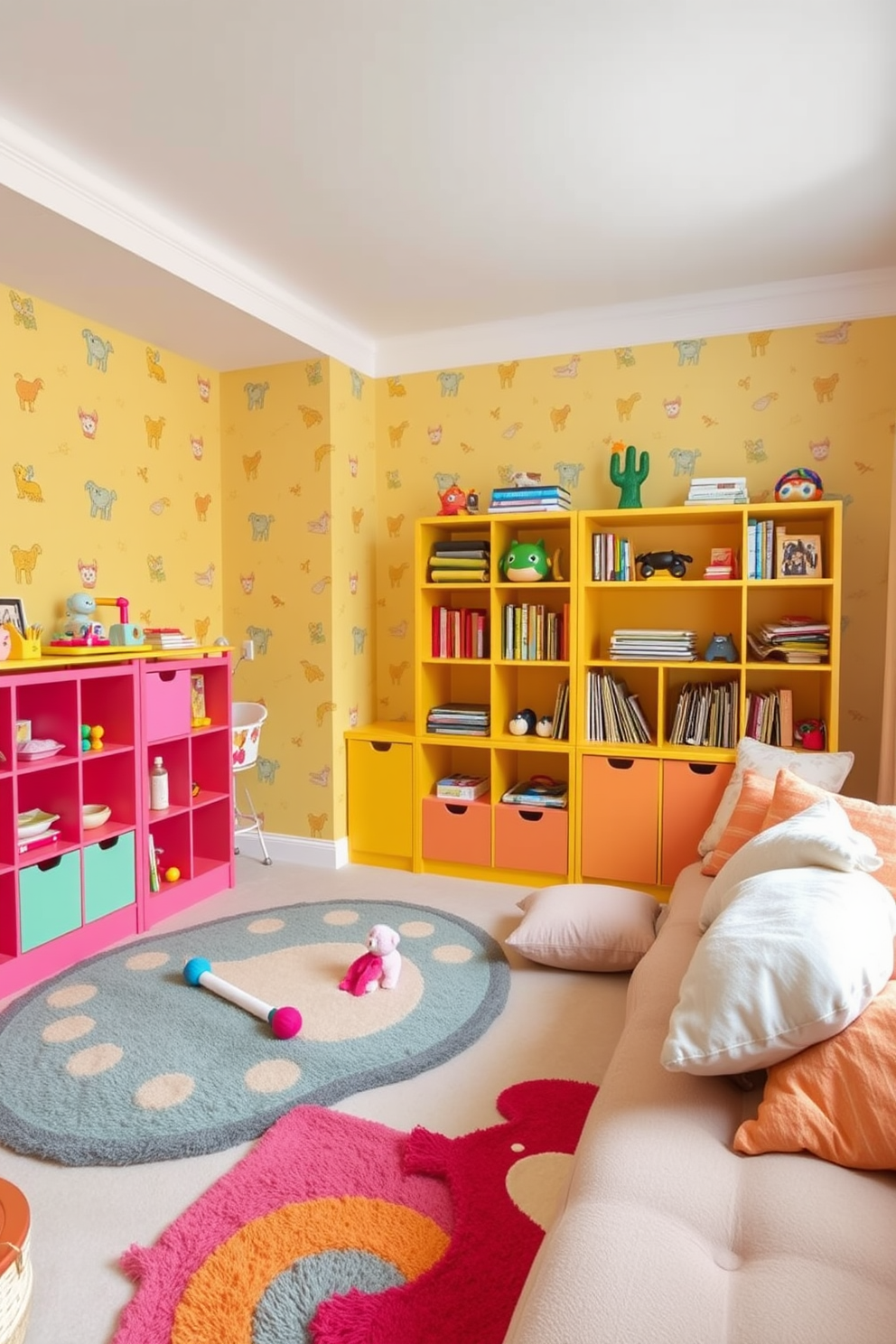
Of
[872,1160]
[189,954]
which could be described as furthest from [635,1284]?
[189,954]

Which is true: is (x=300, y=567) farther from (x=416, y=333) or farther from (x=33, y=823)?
(x=33, y=823)

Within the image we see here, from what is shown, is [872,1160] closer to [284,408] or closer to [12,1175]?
[12,1175]

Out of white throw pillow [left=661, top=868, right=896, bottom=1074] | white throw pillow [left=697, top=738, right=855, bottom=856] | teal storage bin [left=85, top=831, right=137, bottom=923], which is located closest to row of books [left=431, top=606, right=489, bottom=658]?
white throw pillow [left=697, top=738, right=855, bottom=856]

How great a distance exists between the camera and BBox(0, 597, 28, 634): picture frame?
3049mm

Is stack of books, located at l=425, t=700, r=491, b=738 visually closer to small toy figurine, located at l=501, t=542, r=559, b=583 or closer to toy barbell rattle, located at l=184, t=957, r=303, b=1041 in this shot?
small toy figurine, located at l=501, t=542, r=559, b=583

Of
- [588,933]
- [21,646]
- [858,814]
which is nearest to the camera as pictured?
[858,814]

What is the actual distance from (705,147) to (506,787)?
101 inches

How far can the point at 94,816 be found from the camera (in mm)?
3055

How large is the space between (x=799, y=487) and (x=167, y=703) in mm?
2645

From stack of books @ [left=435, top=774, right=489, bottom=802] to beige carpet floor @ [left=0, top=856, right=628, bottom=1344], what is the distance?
62 cm

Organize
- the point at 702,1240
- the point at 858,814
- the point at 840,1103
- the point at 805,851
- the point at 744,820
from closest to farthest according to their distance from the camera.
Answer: the point at 702,1240
the point at 840,1103
the point at 805,851
the point at 858,814
the point at 744,820

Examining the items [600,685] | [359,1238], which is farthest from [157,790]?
[359,1238]

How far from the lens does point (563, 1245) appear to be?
1.12 meters

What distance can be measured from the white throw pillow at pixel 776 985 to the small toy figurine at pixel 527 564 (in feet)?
7.64
